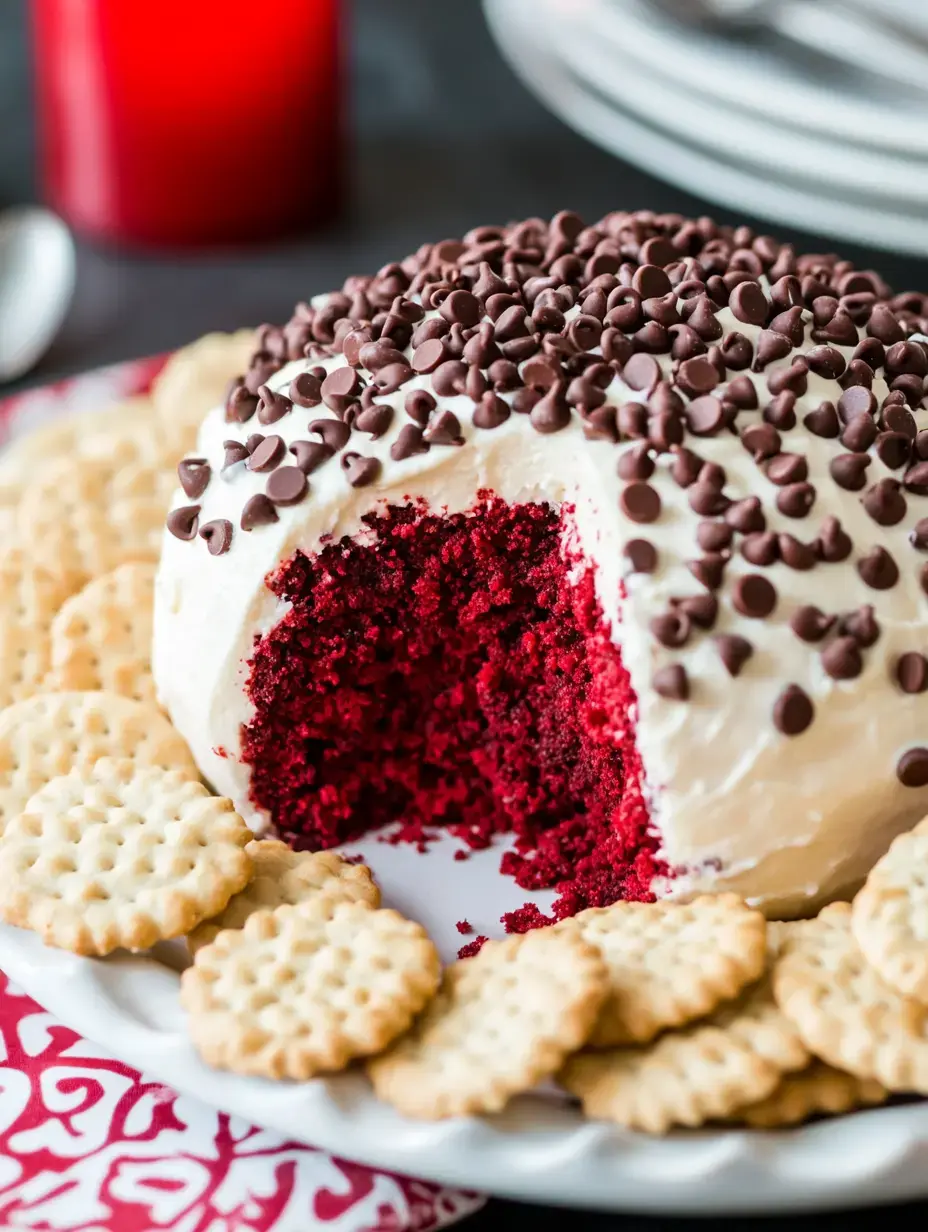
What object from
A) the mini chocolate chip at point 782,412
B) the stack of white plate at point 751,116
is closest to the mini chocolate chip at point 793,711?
the mini chocolate chip at point 782,412

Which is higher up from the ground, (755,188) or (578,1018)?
(755,188)

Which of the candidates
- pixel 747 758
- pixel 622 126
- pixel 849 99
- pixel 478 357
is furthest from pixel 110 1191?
pixel 622 126

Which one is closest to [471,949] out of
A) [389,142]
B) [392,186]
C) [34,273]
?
[34,273]

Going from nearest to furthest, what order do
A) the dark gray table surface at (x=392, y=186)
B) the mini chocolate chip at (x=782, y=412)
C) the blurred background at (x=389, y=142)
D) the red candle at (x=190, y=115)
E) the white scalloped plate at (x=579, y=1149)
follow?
the white scalloped plate at (x=579, y=1149)
the mini chocolate chip at (x=782, y=412)
the blurred background at (x=389, y=142)
the red candle at (x=190, y=115)
the dark gray table surface at (x=392, y=186)

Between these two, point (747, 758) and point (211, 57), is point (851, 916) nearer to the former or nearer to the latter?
point (747, 758)

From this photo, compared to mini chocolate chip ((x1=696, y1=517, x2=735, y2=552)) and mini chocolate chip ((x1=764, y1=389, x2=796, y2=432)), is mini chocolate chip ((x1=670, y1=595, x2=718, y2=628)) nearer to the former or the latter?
mini chocolate chip ((x1=696, y1=517, x2=735, y2=552))

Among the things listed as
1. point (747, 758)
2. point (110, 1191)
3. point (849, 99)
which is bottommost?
point (110, 1191)

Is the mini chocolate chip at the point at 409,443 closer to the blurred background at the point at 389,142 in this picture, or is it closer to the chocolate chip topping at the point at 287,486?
the chocolate chip topping at the point at 287,486
